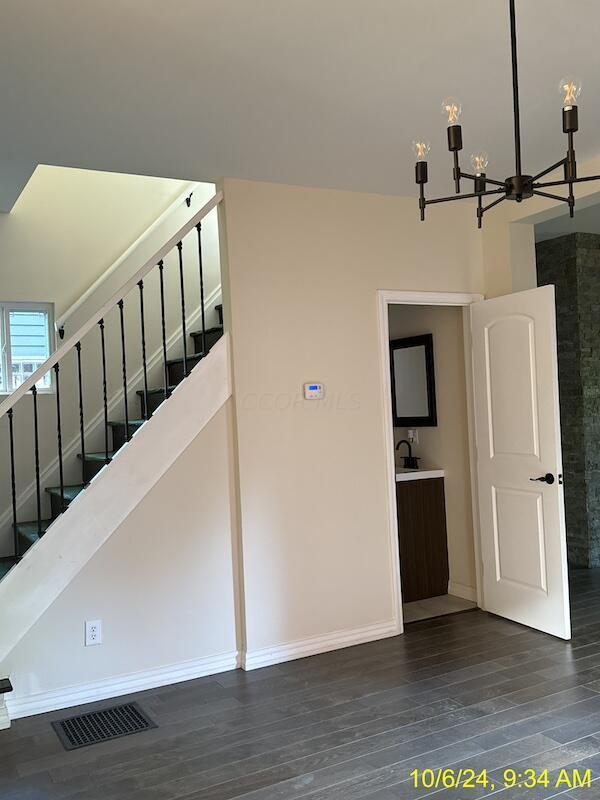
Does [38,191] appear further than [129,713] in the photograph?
Yes

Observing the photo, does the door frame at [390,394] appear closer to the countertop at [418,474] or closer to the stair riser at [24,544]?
the countertop at [418,474]

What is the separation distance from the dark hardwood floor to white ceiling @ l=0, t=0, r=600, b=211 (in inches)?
108

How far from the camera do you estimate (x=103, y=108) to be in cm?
300

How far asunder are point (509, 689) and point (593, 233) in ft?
13.2

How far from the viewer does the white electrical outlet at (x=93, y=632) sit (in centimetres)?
354

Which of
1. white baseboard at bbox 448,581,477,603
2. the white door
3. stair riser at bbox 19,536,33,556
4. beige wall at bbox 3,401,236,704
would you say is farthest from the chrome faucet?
stair riser at bbox 19,536,33,556

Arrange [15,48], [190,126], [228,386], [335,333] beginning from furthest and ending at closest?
[335,333]
[228,386]
[190,126]
[15,48]

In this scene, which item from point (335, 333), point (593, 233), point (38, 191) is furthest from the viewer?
point (593, 233)

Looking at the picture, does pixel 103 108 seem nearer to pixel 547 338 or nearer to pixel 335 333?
pixel 335 333

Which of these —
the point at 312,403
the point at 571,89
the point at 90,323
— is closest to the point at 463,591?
the point at 312,403

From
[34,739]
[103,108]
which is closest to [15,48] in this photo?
[103,108]

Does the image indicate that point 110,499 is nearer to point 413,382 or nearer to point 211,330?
point 211,330

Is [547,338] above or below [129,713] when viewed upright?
above

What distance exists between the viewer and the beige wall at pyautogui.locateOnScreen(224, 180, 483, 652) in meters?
3.94
